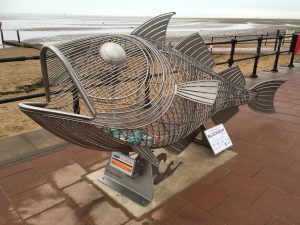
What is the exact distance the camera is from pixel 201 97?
84.5 inches

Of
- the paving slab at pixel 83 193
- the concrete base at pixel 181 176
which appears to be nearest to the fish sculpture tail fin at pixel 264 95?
the concrete base at pixel 181 176

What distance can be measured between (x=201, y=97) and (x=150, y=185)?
0.98m

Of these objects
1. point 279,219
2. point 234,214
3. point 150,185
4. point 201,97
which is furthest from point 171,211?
point 201,97

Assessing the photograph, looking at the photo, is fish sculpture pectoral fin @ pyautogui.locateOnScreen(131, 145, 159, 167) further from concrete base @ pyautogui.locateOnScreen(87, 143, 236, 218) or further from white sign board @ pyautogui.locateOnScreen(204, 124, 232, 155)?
white sign board @ pyautogui.locateOnScreen(204, 124, 232, 155)

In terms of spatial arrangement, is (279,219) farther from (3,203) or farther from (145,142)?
(3,203)

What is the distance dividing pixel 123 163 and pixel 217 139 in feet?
4.45

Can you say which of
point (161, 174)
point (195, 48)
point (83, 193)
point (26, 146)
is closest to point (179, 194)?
point (161, 174)

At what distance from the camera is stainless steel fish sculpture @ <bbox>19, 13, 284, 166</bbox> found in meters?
1.87

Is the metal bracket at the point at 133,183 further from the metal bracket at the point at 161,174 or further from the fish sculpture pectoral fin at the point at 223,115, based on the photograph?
the fish sculpture pectoral fin at the point at 223,115

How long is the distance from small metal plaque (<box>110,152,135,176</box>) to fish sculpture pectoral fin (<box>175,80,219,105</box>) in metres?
0.84

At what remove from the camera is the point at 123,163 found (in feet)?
8.93

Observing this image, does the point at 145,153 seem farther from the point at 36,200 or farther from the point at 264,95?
the point at 264,95

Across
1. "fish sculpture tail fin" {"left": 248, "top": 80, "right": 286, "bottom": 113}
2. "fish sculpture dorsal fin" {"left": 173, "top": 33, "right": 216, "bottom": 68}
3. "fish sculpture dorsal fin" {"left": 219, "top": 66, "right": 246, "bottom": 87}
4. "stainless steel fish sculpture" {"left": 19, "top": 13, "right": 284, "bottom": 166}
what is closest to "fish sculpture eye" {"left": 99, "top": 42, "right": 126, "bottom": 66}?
"stainless steel fish sculpture" {"left": 19, "top": 13, "right": 284, "bottom": 166}

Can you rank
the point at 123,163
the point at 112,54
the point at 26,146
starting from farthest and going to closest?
the point at 26,146
the point at 123,163
the point at 112,54
